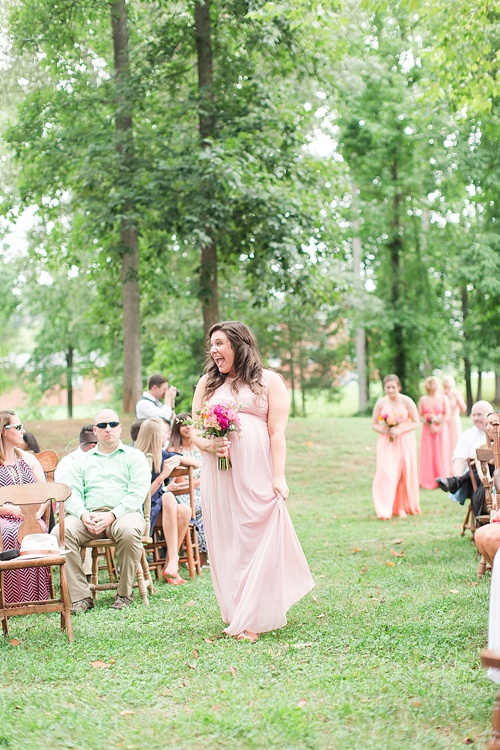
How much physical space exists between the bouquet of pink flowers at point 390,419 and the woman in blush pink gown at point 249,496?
282 inches

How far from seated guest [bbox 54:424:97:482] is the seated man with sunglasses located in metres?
0.25

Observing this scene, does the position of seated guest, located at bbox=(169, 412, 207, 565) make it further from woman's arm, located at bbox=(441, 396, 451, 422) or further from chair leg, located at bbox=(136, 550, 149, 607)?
woman's arm, located at bbox=(441, 396, 451, 422)

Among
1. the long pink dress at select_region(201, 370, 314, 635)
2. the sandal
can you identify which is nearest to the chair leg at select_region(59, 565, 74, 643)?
the long pink dress at select_region(201, 370, 314, 635)

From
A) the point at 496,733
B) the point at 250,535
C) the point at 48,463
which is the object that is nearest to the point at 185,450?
the point at 48,463

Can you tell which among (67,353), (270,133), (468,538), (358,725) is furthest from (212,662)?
(67,353)

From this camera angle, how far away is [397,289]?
107 ft

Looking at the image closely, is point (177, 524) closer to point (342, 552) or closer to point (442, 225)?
point (342, 552)

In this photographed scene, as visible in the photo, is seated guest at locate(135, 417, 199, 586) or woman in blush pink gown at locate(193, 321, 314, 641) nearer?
woman in blush pink gown at locate(193, 321, 314, 641)

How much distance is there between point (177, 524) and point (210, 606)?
192 centimetres

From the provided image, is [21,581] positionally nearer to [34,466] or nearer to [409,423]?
[34,466]

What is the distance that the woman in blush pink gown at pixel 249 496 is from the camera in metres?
6.45

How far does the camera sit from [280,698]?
4.91 metres

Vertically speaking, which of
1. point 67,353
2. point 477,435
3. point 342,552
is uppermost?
point 67,353

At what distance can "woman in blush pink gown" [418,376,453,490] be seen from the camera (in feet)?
54.6
